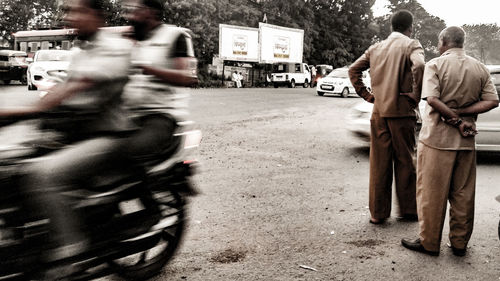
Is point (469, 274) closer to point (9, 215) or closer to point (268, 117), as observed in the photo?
point (9, 215)

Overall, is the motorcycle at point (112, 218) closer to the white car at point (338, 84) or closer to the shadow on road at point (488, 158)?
the shadow on road at point (488, 158)

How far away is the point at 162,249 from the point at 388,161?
2.47m

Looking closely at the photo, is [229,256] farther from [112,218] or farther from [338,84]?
[338,84]

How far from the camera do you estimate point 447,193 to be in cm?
416

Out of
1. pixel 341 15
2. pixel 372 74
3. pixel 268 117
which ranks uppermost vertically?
pixel 341 15

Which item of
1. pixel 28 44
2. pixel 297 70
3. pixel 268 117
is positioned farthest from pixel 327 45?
pixel 268 117

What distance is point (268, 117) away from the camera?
1490 centimetres

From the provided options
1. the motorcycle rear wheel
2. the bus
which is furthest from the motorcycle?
the bus

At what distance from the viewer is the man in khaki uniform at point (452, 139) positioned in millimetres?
4102

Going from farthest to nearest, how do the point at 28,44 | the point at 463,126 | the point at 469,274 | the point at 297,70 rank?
the point at 297,70, the point at 28,44, the point at 463,126, the point at 469,274

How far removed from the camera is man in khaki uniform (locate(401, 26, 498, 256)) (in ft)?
13.5

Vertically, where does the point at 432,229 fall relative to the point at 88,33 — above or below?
below

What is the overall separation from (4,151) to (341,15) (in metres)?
61.7

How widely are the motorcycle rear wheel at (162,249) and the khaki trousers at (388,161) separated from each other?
7.24ft
